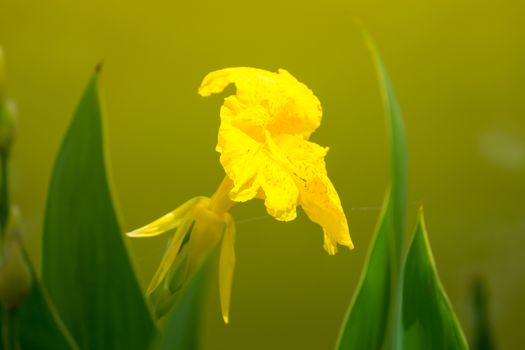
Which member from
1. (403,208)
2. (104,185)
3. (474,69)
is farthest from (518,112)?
(104,185)

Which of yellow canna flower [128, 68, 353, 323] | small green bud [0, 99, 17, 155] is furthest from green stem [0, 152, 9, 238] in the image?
yellow canna flower [128, 68, 353, 323]

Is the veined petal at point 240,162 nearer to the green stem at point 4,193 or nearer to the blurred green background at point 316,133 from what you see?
the green stem at point 4,193

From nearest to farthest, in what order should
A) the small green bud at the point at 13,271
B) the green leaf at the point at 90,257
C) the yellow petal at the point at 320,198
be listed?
the small green bud at the point at 13,271
the green leaf at the point at 90,257
the yellow petal at the point at 320,198

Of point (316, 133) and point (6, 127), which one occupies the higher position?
point (6, 127)

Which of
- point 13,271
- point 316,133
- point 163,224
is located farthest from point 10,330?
point 316,133

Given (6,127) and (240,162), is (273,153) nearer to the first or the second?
(240,162)

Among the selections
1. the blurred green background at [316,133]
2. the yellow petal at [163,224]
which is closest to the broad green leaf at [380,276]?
the yellow petal at [163,224]

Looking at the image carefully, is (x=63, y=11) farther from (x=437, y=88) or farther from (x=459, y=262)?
(x=459, y=262)
